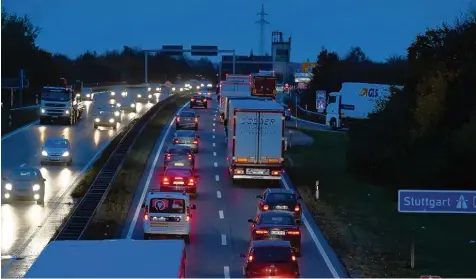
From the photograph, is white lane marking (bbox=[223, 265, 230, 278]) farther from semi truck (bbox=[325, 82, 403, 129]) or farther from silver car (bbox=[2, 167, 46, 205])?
semi truck (bbox=[325, 82, 403, 129])

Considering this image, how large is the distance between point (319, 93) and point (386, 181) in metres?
30.6

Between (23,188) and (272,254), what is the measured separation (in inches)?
641

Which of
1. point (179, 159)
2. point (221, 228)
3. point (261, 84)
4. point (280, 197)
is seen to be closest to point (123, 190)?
point (179, 159)

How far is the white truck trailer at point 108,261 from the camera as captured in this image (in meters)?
10.9

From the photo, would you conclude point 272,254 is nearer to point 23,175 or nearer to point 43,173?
point 23,175

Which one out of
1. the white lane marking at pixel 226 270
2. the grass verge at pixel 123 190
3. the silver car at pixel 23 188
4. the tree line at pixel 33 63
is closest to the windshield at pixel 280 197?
the grass verge at pixel 123 190

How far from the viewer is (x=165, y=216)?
25.4 metres

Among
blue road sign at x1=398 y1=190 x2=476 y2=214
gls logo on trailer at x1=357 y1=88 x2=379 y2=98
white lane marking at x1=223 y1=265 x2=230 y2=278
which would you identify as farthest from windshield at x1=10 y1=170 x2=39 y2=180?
gls logo on trailer at x1=357 y1=88 x2=379 y2=98

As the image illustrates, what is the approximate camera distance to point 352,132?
48.6 meters

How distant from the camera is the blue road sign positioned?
1900cm

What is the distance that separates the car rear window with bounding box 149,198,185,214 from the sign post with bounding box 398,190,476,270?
28.1 ft

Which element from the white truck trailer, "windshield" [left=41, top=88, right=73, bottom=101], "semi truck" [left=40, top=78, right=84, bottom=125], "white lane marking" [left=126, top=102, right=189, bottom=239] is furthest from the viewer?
"semi truck" [left=40, top=78, right=84, bottom=125]

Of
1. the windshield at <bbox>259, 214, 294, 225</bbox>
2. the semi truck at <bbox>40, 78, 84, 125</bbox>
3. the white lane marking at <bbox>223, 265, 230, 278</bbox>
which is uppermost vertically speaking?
the semi truck at <bbox>40, 78, 84, 125</bbox>

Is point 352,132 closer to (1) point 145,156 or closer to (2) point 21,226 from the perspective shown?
(1) point 145,156
